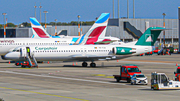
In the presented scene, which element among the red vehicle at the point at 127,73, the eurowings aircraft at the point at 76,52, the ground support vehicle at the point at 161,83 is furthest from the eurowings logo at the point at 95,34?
the ground support vehicle at the point at 161,83

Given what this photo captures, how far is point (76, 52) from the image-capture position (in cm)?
5506

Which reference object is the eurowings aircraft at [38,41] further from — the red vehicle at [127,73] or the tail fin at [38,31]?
the red vehicle at [127,73]

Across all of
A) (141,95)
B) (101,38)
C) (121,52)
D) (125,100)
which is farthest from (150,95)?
(101,38)

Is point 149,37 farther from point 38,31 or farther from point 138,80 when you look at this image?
point 38,31

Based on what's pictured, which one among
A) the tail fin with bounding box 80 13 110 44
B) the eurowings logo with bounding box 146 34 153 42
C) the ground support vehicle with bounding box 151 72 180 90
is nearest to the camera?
the ground support vehicle with bounding box 151 72 180 90

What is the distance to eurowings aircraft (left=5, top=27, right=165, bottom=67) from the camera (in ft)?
176

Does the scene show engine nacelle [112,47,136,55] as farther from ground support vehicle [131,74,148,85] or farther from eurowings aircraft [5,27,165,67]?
ground support vehicle [131,74,148,85]

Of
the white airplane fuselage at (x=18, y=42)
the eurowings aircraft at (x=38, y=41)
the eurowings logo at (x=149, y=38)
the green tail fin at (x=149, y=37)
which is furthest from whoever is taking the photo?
the eurowings aircraft at (x=38, y=41)

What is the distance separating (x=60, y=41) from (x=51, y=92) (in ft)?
139

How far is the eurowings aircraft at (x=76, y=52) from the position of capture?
53.8 metres

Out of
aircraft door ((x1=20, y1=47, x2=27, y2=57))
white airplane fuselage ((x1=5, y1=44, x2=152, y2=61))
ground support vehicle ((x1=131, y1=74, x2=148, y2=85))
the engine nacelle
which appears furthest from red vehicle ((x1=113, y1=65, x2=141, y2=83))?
aircraft door ((x1=20, y1=47, x2=27, y2=57))

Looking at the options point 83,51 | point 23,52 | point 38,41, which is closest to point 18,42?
point 38,41

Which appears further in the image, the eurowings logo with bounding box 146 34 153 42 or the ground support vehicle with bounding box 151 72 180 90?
the eurowings logo with bounding box 146 34 153 42

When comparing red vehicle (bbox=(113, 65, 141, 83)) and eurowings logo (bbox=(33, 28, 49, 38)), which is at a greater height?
eurowings logo (bbox=(33, 28, 49, 38))
